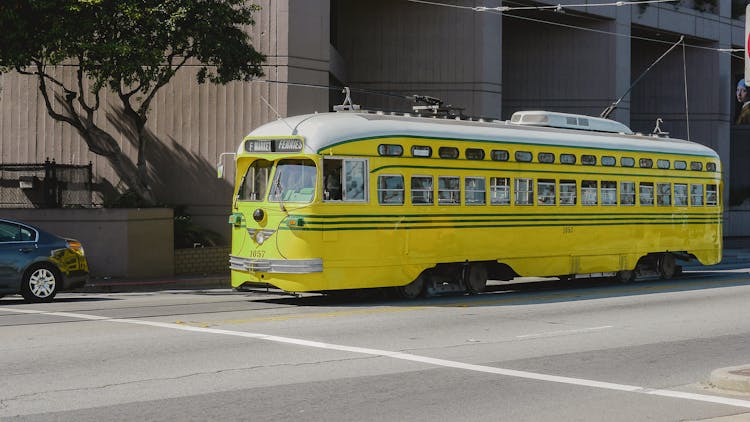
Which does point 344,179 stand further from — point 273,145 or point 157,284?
point 157,284

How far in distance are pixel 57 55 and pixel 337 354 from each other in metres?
14.1

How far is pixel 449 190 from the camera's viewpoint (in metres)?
19.5

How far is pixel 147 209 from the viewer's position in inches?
1048

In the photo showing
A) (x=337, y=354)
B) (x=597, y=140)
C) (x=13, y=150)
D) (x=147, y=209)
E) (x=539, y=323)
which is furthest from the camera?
(x=13, y=150)

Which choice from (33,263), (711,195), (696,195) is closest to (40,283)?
(33,263)

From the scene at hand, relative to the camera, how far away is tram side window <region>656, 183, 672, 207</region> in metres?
24.5

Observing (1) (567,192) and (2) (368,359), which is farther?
(1) (567,192)

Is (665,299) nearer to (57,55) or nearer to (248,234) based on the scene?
(248,234)

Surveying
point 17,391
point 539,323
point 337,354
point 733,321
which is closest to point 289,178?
point 539,323

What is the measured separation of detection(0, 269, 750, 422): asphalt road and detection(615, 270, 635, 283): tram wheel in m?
5.01

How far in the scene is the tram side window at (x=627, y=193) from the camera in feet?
77.0

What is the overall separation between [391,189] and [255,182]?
2.39 m

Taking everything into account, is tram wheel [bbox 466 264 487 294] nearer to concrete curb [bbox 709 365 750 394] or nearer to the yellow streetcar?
the yellow streetcar

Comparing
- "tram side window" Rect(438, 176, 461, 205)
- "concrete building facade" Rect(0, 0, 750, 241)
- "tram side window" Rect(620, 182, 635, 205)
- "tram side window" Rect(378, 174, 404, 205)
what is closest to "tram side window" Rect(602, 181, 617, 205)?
"tram side window" Rect(620, 182, 635, 205)
